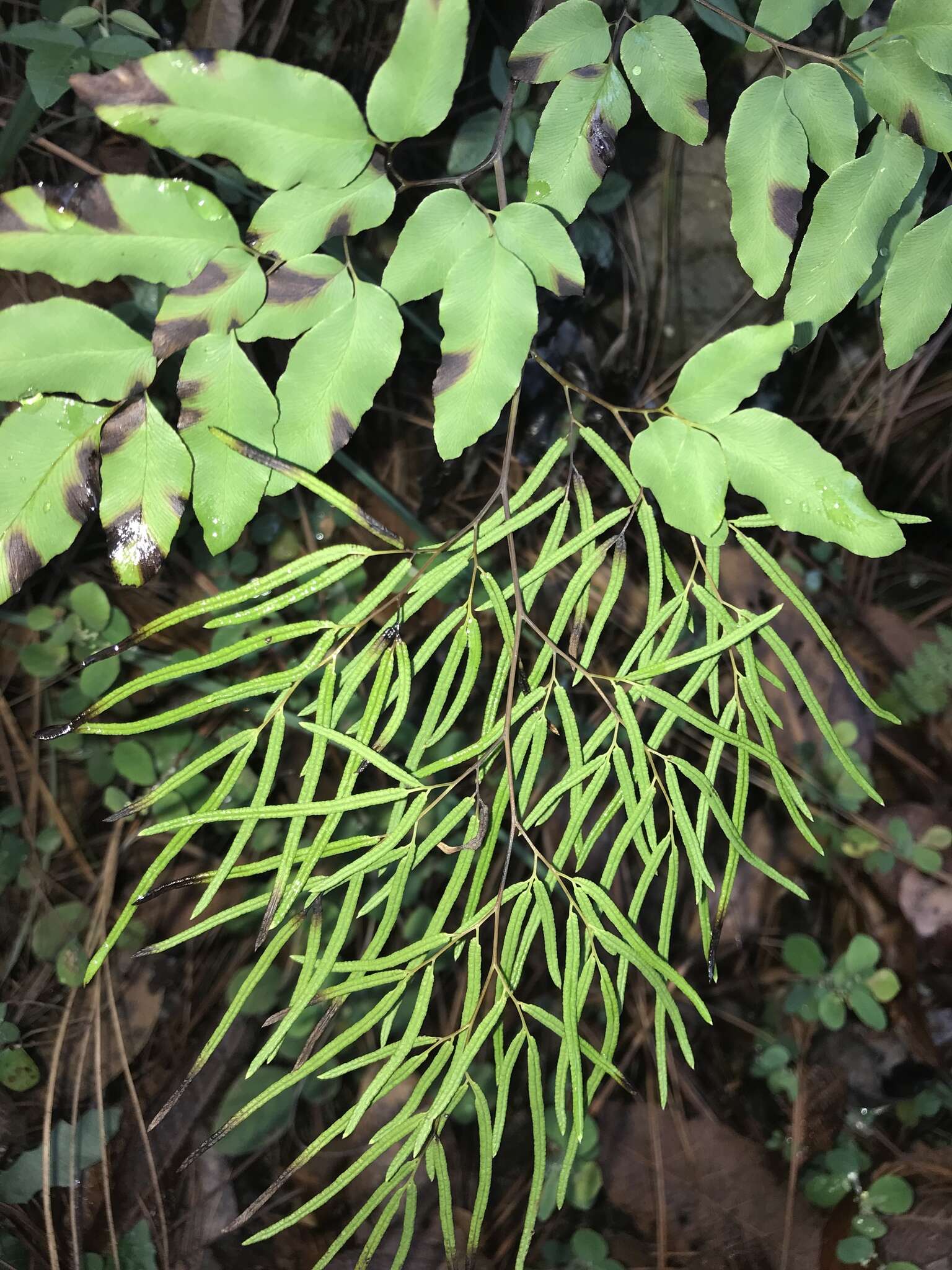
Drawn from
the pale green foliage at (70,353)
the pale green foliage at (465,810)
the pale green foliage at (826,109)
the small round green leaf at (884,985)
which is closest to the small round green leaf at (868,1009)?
the small round green leaf at (884,985)

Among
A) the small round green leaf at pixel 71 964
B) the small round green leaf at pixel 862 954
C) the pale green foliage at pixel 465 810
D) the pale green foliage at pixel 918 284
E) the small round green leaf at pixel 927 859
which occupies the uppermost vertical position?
the pale green foliage at pixel 918 284

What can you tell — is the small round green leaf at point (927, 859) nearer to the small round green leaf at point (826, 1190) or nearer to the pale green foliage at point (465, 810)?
the small round green leaf at point (826, 1190)

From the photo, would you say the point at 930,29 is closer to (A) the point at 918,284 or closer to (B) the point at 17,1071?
(A) the point at 918,284

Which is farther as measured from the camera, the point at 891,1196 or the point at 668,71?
the point at 891,1196

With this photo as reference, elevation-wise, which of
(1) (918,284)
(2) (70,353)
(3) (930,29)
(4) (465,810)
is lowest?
(4) (465,810)

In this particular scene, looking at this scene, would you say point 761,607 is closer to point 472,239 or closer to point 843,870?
point 843,870

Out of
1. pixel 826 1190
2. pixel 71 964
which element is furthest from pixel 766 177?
pixel 826 1190

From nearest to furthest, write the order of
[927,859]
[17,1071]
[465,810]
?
[465,810] < [17,1071] < [927,859]

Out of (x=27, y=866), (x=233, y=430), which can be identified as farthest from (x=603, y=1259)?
(x=233, y=430)

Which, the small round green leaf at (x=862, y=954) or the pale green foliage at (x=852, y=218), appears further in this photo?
the small round green leaf at (x=862, y=954)

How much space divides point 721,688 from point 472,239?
0.96m

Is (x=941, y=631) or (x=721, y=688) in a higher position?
(x=941, y=631)

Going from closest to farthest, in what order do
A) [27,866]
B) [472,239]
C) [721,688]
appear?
1. [472,239]
2. [27,866]
3. [721,688]

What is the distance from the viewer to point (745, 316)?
1253mm
